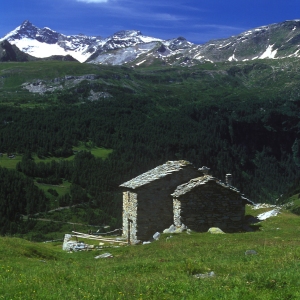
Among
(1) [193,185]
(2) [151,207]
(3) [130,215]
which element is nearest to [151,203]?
(2) [151,207]

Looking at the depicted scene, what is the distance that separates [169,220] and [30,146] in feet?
556

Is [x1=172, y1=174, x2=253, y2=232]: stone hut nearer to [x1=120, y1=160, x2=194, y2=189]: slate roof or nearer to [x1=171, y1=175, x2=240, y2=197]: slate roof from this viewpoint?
[x1=171, y1=175, x2=240, y2=197]: slate roof

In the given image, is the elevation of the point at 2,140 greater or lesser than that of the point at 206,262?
greater

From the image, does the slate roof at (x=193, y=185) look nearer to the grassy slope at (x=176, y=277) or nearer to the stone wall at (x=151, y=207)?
the stone wall at (x=151, y=207)

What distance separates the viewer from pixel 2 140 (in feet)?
645

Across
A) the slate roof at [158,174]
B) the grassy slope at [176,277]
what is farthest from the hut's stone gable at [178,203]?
the grassy slope at [176,277]

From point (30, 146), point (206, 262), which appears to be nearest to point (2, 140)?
point (30, 146)

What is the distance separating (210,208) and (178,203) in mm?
2374

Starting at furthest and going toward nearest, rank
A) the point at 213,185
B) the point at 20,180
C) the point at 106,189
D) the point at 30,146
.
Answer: the point at 30,146, the point at 106,189, the point at 20,180, the point at 213,185

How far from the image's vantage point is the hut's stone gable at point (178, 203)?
31331 mm

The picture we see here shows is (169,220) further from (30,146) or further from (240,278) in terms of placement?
(30,146)

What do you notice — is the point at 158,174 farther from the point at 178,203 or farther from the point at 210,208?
the point at 210,208

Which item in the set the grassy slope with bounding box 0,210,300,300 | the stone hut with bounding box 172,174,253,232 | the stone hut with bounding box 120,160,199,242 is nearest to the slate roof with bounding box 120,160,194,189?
the stone hut with bounding box 120,160,199,242

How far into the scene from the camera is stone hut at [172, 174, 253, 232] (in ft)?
103
